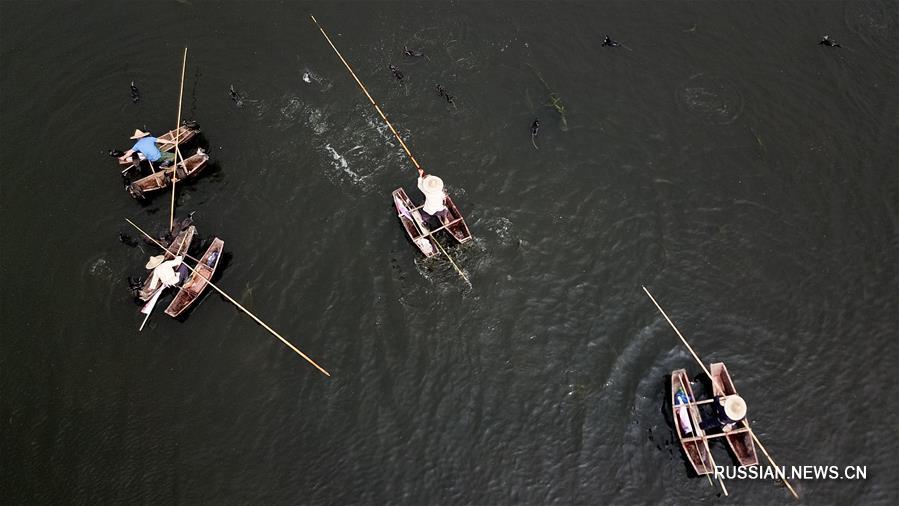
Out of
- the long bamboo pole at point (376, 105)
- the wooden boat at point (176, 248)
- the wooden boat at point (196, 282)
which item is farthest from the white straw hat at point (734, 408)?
the wooden boat at point (176, 248)

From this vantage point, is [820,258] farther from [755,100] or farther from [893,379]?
[755,100]

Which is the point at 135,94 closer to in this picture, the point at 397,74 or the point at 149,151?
the point at 149,151

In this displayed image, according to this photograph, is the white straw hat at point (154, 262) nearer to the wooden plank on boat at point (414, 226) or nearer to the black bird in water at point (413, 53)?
the wooden plank on boat at point (414, 226)

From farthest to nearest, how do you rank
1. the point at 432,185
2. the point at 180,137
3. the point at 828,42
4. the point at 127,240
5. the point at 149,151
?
the point at 828,42
the point at 180,137
the point at 149,151
the point at 127,240
the point at 432,185

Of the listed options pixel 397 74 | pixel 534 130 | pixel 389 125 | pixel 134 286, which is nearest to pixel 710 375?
→ pixel 534 130

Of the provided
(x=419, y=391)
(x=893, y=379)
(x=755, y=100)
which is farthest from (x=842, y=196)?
(x=419, y=391)

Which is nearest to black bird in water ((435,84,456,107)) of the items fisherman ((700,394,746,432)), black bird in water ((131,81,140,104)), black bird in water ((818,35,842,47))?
black bird in water ((131,81,140,104))
